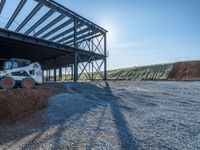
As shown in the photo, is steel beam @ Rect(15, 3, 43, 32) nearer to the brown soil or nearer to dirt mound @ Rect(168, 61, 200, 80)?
the brown soil

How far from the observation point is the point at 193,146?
14.0 ft

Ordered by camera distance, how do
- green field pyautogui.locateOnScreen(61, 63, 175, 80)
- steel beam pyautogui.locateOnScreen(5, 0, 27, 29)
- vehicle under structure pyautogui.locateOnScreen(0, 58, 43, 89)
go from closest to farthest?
vehicle under structure pyautogui.locateOnScreen(0, 58, 43, 89)
steel beam pyautogui.locateOnScreen(5, 0, 27, 29)
green field pyautogui.locateOnScreen(61, 63, 175, 80)

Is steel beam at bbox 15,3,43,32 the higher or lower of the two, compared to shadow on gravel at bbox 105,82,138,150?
higher

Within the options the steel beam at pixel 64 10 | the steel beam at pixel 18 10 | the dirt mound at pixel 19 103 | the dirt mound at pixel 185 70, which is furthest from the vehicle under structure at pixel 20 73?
the dirt mound at pixel 185 70

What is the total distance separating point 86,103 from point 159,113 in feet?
11.5

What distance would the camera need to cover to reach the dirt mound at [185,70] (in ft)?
101

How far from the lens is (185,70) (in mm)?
33219

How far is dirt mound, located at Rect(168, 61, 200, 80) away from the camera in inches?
1218

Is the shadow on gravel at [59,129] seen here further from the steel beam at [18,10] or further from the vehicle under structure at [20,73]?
the steel beam at [18,10]

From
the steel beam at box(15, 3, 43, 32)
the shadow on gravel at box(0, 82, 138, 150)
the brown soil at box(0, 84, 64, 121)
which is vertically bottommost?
the shadow on gravel at box(0, 82, 138, 150)

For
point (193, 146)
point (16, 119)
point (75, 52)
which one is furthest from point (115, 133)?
point (75, 52)

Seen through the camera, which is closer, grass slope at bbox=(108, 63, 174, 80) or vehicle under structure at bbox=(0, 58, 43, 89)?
vehicle under structure at bbox=(0, 58, 43, 89)

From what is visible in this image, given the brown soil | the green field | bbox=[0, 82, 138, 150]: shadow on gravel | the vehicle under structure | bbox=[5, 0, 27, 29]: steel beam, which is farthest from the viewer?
the green field

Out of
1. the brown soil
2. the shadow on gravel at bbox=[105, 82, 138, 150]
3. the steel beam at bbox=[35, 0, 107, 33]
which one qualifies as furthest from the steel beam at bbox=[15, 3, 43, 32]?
the shadow on gravel at bbox=[105, 82, 138, 150]
